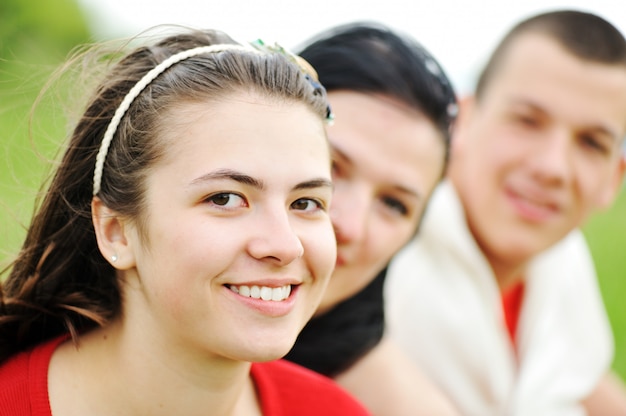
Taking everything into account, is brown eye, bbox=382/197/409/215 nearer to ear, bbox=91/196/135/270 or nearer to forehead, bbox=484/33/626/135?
ear, bbox=91/196/135/270

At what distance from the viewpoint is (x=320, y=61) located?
2.90m

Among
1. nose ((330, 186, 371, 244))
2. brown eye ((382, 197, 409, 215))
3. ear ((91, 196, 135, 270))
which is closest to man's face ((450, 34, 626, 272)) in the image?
brown eye ((382, 197, 409, 215))

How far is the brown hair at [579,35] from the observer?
152 inches

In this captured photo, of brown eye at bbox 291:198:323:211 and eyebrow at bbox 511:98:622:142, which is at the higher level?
brown eye at bbox 291:198:323:211

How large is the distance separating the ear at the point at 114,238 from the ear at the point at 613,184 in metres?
2.68

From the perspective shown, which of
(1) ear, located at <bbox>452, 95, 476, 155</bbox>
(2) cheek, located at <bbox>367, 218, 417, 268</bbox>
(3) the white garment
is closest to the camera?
(2) cheek, located at <bbox>367, 218, 417, 268</bbox>

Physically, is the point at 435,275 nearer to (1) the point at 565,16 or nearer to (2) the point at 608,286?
(1) the point at 565,16

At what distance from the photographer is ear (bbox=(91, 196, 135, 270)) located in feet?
6.66

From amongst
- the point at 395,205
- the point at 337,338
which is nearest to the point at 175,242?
the point at 395,205

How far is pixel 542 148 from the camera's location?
3.75 metres

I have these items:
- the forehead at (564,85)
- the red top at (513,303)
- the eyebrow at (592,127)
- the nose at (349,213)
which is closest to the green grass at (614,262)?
the red top at (513,303)

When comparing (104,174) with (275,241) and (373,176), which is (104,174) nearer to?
(275,241)

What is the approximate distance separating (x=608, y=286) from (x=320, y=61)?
560cm

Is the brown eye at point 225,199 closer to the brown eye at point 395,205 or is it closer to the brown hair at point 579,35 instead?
the brown eye at point 395,205
